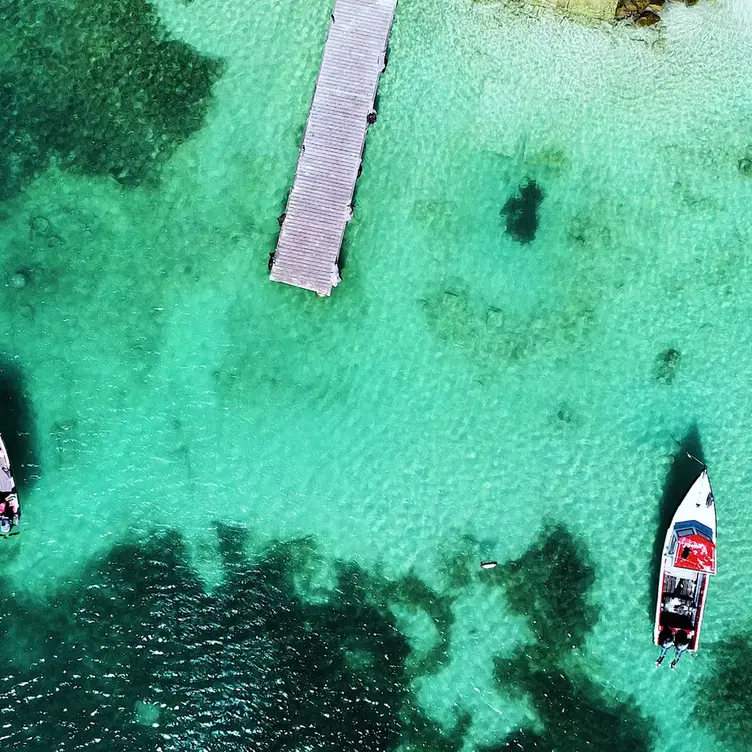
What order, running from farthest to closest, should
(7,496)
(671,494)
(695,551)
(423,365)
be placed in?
(423,365), (671,494), (7,496), (695,551)

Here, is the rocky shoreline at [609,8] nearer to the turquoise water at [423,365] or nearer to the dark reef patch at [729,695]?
the turquoise water at [423,365]

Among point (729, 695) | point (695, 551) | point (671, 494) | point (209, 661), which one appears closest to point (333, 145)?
point (671, 494)

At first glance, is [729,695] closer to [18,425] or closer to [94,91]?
[18,425]

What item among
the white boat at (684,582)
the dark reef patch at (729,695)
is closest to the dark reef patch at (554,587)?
the white boat at (684,582)

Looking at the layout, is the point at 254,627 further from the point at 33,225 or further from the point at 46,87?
the point at 46,87

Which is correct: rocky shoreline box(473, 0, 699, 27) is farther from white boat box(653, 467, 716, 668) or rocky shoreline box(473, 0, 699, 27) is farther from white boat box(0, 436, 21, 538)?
white boat box(0, 436, 21, 538)

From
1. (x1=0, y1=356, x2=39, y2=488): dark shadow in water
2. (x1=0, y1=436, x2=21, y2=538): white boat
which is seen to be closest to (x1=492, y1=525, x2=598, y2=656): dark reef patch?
(x1=0, y1=436, x2=21, y2=538): white boat

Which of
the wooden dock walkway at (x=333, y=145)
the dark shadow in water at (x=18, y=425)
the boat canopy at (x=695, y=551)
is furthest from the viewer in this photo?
the dark shadow in water at (x=18, y=425)
